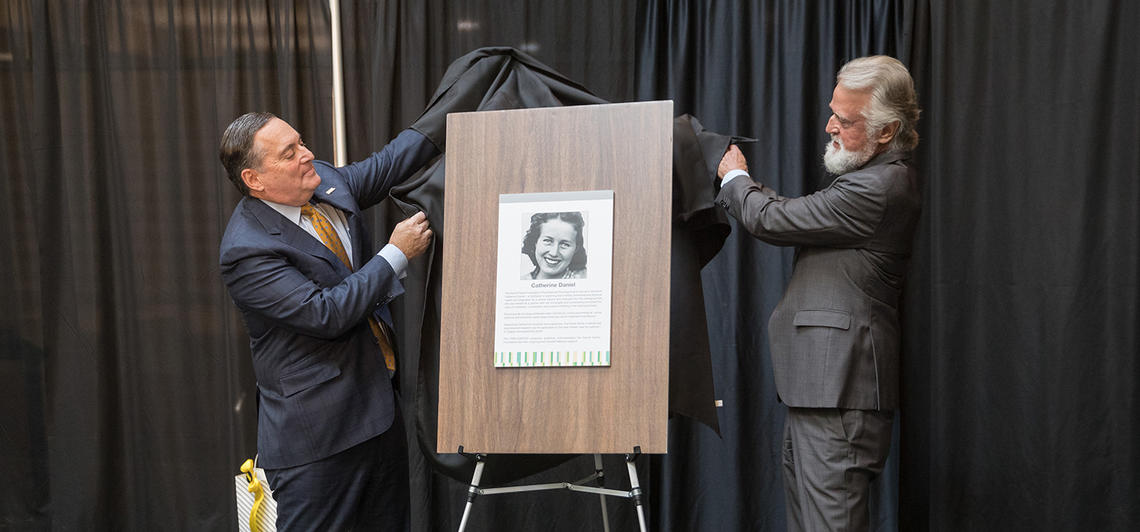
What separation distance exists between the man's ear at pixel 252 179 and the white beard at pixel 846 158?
1553 millimetres

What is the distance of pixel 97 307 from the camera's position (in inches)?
133

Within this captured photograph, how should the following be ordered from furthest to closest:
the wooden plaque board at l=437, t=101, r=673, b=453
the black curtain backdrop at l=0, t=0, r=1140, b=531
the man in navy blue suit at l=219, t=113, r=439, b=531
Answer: the black curtain backdrop at l=0, t=0, r=1140, b=531
the man in navy blue suit at l=219, t=113, r=439, b=531
the wooden plaque board at l=437, t=101, r=673, b=453

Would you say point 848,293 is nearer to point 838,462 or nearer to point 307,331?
point 838,462

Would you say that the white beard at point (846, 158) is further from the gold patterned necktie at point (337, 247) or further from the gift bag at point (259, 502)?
the gift bag at point (259, 502)

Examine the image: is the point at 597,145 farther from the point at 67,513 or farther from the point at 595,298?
the point at 67,513

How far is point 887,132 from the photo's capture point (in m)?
2.21

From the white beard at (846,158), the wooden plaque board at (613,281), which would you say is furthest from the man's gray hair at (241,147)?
the white beard at (846,158)

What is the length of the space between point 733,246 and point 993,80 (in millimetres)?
1092

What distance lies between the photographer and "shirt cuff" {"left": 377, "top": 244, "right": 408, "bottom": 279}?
216 cm

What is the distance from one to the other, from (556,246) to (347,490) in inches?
34.8

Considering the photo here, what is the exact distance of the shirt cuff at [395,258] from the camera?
2.16 meters

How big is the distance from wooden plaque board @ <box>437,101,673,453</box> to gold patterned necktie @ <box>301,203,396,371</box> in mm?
311

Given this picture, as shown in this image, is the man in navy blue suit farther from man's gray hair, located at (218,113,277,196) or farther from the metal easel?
the metal easel

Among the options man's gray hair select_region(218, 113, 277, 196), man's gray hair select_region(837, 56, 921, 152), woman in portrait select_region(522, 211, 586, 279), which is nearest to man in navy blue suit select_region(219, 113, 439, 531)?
man's gray hair select_region(218, 113, 277, 196)
